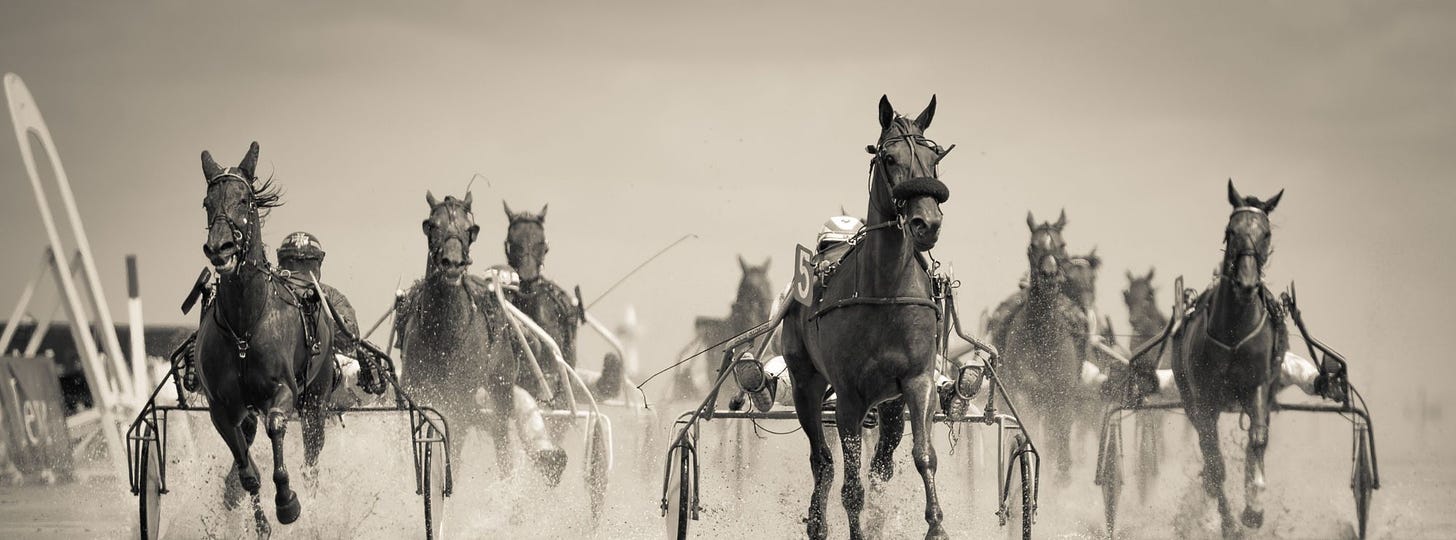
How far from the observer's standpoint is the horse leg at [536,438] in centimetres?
1506

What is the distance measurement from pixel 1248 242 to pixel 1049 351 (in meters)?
5.87

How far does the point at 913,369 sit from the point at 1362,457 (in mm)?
5008

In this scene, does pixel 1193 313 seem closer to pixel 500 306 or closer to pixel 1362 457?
pixel 1362 457

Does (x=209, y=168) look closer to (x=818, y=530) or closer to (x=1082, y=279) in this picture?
(x=818, y=530)

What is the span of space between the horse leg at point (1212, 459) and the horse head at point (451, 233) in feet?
21.1

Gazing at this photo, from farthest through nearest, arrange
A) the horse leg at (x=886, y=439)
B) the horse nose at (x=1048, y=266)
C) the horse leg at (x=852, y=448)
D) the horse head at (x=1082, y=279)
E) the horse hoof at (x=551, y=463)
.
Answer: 1. the horse head at (x=1082, y=279)
2. the horse nose at (x=1048, y=266)
3. the horse hoof at (x=551, y=463)
4. the horse leg at (x=886, y=439)
5. the horse leg at (x=852, y=448)

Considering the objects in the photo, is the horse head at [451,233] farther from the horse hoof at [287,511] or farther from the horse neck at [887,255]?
the horse neck at [887,255]

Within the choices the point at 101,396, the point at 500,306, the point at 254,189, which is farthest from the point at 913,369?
the point at 101,396

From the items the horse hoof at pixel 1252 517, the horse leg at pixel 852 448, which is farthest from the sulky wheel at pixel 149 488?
the horse hoof at pixel 1252 517

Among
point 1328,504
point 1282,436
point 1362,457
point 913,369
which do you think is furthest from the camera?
point 1328,504

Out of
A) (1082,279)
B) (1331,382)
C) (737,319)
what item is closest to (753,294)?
(737,319)

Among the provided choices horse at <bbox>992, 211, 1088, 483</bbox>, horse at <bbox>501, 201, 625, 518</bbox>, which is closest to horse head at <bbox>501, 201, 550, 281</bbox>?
horse at <bbox>501, 201, 625, 518</bbox>

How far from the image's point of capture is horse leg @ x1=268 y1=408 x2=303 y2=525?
10766 millimetres

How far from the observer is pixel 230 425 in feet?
36.1
